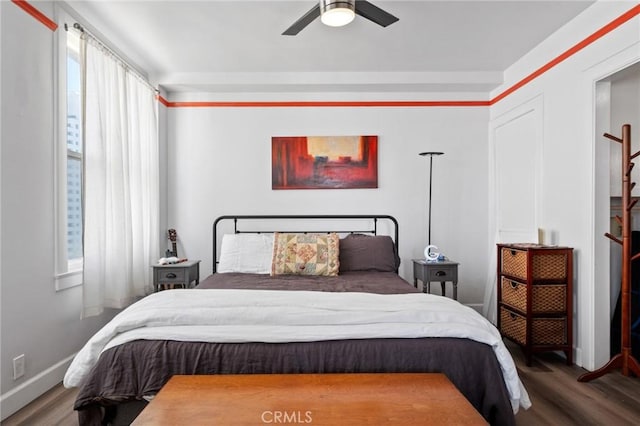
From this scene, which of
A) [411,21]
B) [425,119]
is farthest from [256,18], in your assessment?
[425,119]

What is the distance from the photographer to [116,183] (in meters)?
2.83

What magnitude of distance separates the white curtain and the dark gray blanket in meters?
1.23

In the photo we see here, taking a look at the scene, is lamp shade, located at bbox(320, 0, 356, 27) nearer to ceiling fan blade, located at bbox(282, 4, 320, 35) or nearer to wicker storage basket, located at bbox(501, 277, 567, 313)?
ceiling fan blade, located at bbox(282, 4, 320, 35)

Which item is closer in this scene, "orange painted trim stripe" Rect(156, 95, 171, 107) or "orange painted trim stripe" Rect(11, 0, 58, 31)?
"orange painted trim stripe" Rect(11, 0, 58, 31)

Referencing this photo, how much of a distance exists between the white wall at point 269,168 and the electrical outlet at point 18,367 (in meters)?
1.88

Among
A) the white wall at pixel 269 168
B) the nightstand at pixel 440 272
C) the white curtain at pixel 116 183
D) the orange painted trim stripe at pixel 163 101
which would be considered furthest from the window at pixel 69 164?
the nightstand at pixel 440 272

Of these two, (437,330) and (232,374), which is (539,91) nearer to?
(437,330)

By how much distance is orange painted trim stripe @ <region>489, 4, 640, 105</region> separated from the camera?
7.41 ft

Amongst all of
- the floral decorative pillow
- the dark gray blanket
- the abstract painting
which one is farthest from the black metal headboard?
the dark gray blanket

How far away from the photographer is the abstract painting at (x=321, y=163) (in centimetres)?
386

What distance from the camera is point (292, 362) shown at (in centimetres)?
154

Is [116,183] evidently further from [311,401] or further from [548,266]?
[548,266]

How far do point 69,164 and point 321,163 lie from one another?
89.0 inches

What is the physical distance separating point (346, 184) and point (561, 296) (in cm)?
217
